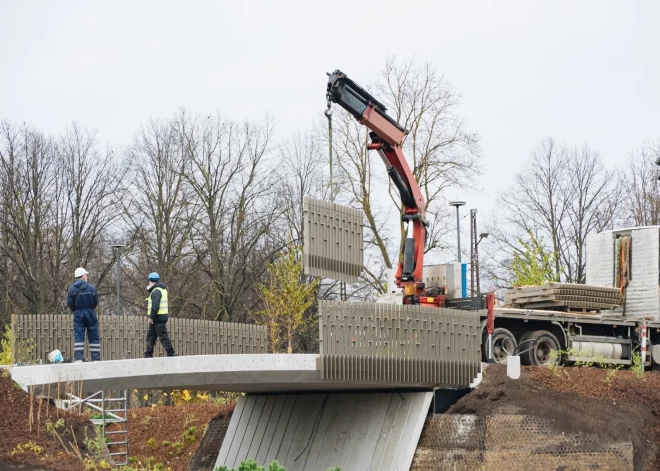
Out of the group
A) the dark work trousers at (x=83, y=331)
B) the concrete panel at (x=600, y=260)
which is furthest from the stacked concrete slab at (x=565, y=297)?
the dark work trousers at (x=83, y=331)

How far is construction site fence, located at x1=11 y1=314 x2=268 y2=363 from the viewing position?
22.5 metres

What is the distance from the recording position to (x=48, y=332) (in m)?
22.9

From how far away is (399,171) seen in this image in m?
26.3

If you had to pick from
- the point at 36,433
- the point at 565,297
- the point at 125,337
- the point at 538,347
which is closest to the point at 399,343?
the point at 538,347

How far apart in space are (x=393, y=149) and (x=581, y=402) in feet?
22.8

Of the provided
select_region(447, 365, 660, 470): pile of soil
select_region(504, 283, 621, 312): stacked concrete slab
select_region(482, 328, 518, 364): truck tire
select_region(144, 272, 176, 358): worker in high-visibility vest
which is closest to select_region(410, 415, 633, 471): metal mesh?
select_region(447, 365, 660, 470): pile of soil

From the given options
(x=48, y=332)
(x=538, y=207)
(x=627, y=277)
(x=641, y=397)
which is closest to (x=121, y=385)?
(x=48, y=332)

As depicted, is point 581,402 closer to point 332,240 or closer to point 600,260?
point 332,240

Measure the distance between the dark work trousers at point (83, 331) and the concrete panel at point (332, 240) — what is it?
4.06 metres

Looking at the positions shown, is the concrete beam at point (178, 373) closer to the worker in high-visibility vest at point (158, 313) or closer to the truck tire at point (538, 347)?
the worker in high-visibility vest at point (158, 313)

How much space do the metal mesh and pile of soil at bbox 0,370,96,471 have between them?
7.27 m

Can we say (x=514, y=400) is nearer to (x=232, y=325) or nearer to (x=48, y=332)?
(x=232, y=325)

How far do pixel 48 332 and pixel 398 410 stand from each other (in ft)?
24.4

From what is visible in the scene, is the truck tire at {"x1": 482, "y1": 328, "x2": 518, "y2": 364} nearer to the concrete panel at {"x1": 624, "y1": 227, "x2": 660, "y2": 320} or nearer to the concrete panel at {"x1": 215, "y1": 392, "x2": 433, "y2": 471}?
the concrete panel at {"x1": 215, "y1": 392, "x2": 433, "y2": 471}
